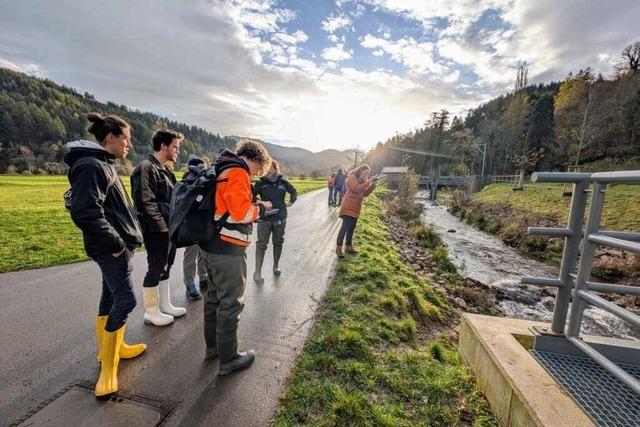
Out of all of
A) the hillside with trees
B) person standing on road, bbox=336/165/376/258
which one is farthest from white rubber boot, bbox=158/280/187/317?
the hillside with trees

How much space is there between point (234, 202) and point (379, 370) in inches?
91.8

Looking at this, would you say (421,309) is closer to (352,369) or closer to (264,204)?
(352,369)

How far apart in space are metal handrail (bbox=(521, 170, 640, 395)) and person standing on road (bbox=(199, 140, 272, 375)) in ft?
7.89

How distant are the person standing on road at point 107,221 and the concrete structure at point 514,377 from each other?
3.25 meters

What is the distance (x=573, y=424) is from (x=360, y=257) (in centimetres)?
545

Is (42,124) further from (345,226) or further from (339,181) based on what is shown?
(345,226)

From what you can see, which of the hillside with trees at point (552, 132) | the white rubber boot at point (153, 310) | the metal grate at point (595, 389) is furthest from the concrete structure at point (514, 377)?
the hillside with trees at point (552, 132)

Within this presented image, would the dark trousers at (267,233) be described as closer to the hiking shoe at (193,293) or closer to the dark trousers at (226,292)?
the hiking shoe at (193,293)

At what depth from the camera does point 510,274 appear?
9.97 metres

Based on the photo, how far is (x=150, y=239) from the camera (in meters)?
3.52

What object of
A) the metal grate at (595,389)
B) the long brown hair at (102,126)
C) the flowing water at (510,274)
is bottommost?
the flowing water at (510,274)

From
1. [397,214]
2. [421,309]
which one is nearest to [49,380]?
[421,309]

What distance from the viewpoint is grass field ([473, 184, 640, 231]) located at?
14.4m

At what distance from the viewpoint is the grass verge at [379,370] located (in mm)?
2596
